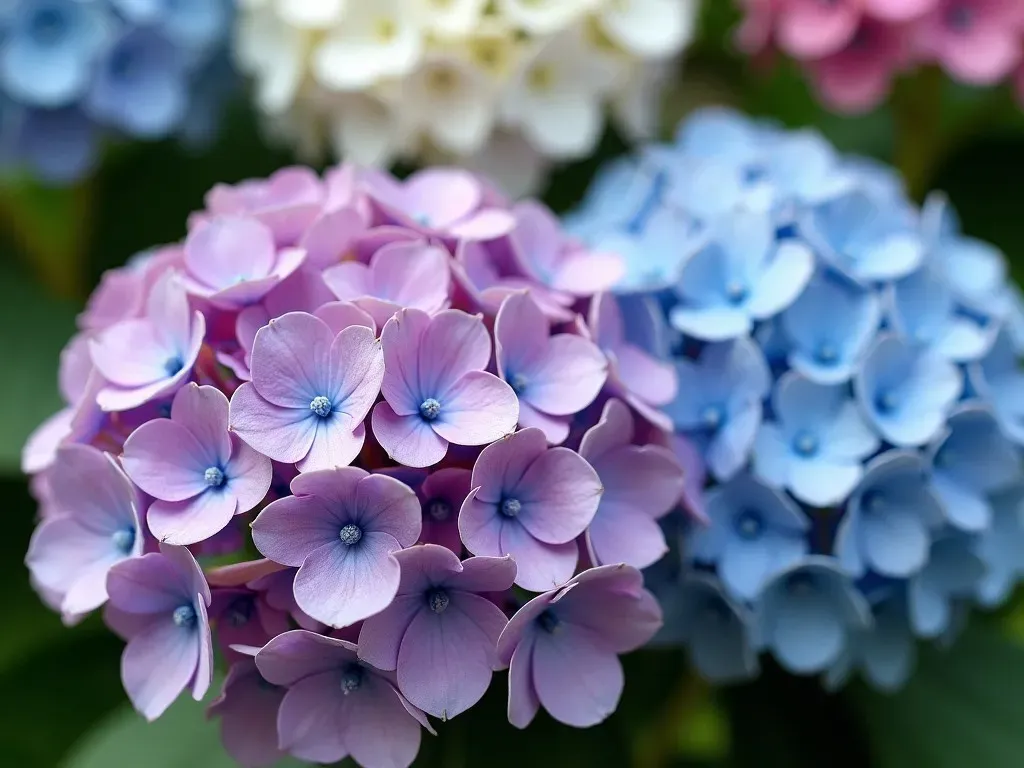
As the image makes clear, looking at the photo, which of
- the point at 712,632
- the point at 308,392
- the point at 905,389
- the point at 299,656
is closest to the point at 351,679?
the point at 299,656

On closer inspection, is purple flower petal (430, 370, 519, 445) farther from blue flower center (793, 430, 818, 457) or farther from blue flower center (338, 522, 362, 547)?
blue flower center (793, 430, 818, 457)

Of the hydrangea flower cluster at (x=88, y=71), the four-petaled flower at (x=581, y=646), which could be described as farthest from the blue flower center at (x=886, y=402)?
Answer: the hydrangea flower cluster at (x=88, y=71)

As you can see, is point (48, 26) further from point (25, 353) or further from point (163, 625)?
point (163, 625)

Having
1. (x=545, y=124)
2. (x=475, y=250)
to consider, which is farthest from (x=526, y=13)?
(x=475, y=250)

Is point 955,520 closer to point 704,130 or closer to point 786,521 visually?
point 786,521

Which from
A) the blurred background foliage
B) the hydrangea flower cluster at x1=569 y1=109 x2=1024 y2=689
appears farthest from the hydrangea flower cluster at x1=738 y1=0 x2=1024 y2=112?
the hydrangea flower cluster at x1=569 y1=109 x2=1024 y2=689
